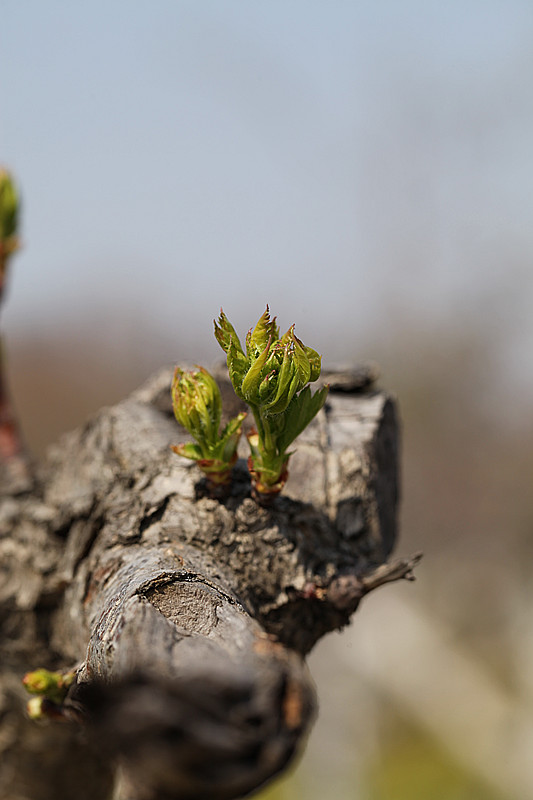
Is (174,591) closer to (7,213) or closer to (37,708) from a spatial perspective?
(37,708)

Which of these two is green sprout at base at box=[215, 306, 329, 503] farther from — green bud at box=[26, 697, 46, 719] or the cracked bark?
green bud at box=[26, 697, 46, 719]

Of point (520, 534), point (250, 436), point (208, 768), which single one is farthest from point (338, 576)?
point (520, 534)

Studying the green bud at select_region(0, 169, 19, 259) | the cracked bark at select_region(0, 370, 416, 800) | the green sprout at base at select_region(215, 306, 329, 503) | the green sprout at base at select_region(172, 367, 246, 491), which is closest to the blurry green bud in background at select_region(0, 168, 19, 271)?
the green bud at select_region(0, 169, 19, 259)

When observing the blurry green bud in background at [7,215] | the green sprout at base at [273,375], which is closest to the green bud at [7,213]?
the blurry green bud in background at [7,215]

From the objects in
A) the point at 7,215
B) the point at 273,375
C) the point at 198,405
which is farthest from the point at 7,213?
the point at 273,375

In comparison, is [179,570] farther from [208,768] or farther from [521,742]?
[521,742]
